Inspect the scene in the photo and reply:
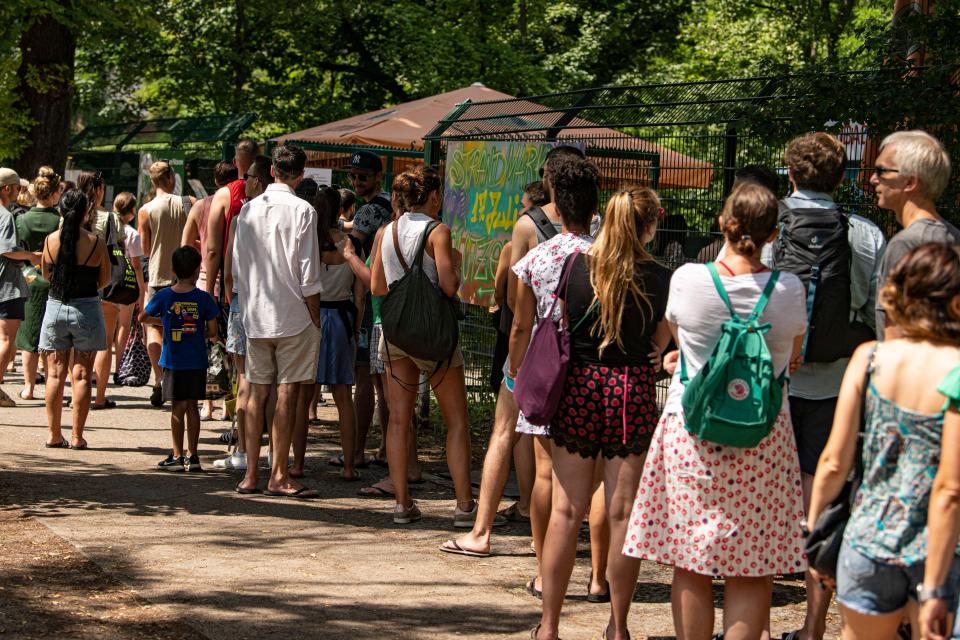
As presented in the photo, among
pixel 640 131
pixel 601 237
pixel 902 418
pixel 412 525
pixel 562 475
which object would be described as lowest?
pixel 412 525

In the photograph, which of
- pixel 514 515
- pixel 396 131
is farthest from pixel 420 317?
pixel 396 131

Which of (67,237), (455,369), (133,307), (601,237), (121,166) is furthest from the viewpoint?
(121,166)

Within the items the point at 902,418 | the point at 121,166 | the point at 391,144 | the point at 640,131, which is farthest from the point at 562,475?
the point at 121,166

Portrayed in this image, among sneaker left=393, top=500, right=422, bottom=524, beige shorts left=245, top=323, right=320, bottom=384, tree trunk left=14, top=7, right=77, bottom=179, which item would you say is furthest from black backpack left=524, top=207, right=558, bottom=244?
tree trunk left=14, top=7, right=77, bottom=179

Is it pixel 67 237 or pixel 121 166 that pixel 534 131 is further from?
pixel 121 166

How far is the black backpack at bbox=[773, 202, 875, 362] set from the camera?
4.96 metres

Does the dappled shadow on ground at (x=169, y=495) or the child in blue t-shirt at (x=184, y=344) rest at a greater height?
the child in blue t-shirt at (x=184, y=344)

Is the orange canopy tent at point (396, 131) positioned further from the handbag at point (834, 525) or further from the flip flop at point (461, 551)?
the handbag at point (834, 525)

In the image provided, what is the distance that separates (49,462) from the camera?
338 inches

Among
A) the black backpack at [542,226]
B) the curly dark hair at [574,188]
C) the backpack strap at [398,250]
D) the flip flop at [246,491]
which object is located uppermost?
the curly dark hair at [574,188]

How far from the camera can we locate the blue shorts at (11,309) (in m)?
10.8

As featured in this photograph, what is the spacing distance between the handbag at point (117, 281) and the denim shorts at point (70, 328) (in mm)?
1503

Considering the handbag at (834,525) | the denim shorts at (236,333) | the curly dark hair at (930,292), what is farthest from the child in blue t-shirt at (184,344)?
the curly dark hair at (930,292)

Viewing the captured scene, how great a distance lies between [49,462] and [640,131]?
15.9 ft
